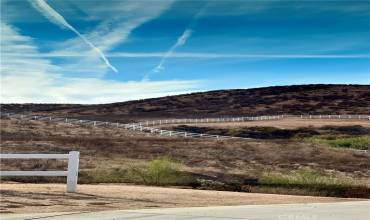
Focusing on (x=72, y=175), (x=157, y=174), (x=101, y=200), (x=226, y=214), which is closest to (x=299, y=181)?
(x=157, y=174)

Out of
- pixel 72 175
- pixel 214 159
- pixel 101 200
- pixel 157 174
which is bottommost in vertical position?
pixel 101 200

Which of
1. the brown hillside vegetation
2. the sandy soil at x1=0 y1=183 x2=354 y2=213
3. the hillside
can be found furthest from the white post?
the hillside

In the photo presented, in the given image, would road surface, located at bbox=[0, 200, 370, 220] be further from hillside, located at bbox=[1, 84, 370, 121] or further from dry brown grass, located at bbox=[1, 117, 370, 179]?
hillside, located at bbox=[1, 84, 370, 121]

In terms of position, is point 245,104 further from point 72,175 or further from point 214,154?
point 72,175

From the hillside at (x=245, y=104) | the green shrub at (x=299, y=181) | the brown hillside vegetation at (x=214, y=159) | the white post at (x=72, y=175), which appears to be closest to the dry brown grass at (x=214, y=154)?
the brown hillside vegetation at (x=214, y=159)

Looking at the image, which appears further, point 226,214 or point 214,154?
point 214,154

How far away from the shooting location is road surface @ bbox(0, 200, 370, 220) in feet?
40.1

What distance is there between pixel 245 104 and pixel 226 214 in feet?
468

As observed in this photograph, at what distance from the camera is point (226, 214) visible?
→ 13008mm

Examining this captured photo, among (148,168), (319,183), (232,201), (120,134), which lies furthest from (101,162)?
(120,134)

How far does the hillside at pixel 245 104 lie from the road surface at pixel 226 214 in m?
116

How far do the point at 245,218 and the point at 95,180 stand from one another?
16.0 meters

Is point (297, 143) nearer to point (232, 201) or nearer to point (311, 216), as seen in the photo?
point (232, 201)

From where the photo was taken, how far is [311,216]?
500 inches
